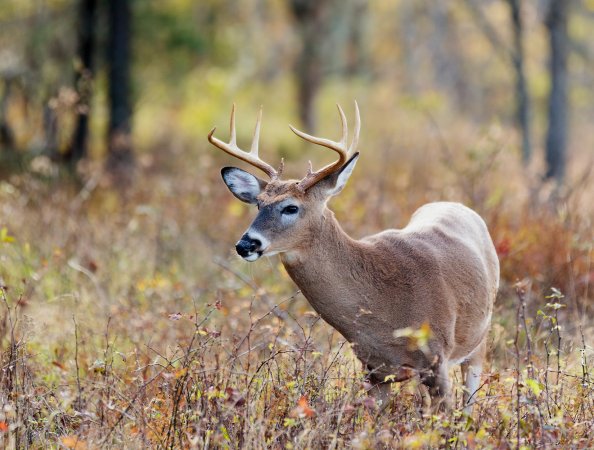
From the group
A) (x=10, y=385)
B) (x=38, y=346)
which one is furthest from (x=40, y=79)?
(x=10, y=385)

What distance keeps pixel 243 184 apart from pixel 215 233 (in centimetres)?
468

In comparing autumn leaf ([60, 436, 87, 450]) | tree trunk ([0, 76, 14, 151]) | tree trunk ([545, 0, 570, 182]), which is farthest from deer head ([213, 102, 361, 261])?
tree trunk ([0, 76, 14, 151])

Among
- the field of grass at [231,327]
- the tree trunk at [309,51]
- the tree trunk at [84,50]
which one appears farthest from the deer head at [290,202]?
the tree trunk at [309,51]

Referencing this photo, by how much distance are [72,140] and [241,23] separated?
9274mm

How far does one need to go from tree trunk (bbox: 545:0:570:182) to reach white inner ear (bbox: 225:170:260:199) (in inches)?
336

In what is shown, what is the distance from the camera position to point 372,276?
5.48 m

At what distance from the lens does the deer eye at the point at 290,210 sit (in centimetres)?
551

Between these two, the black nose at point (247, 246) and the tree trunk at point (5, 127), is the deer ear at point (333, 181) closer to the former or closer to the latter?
the black nose at point (247, 246)

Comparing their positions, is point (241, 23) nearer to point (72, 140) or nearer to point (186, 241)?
point (72, 140)

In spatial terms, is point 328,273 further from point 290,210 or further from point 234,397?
point 234,397

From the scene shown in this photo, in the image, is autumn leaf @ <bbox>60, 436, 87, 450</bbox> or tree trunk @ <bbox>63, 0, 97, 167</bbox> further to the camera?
tree trunk @ <bbox>63, 0, 97, 167</bbox>

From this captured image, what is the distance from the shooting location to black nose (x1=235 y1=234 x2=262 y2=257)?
523 centimetres

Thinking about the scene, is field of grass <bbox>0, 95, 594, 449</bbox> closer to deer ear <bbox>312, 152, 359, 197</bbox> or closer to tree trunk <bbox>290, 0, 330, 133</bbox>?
deer ear <bbox>312, 152, 359, 197</bbox>

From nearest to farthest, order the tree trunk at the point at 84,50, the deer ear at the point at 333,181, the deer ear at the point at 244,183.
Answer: the deer ear at the point at 333,181 < the deer ear at the point at 244,183 < the tree trunk at the point at 84,50
